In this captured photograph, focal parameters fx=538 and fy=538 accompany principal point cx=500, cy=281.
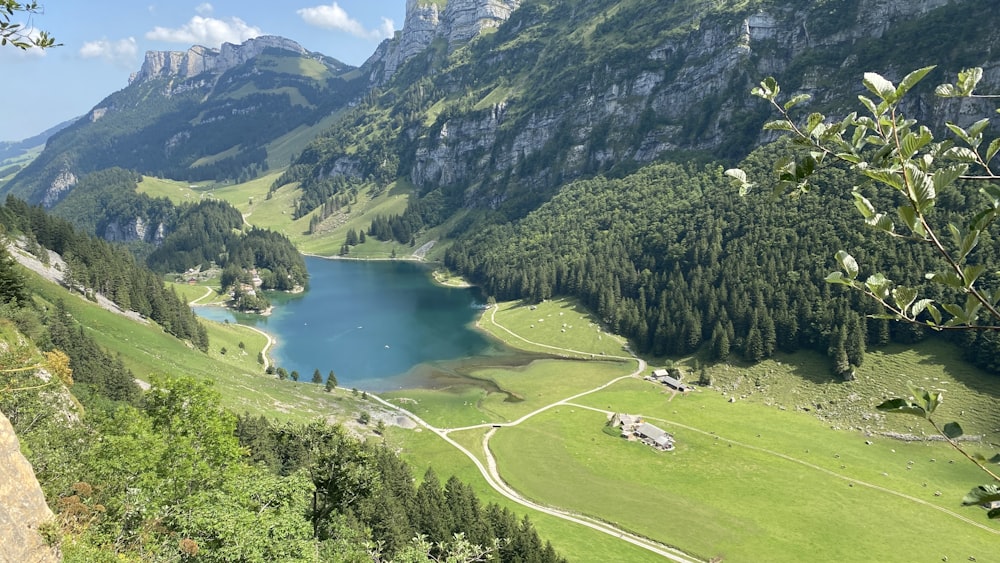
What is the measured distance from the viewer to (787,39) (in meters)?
197

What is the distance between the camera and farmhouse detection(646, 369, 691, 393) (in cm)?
9650

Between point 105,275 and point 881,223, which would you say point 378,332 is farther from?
point 881,223

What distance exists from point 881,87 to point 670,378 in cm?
10133

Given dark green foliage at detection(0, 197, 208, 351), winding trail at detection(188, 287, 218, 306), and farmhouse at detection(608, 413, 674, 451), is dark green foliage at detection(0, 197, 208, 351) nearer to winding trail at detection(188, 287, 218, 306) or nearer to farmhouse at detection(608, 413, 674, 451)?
winding trail at detection(188, 287, 218, 306)

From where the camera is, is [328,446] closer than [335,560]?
No

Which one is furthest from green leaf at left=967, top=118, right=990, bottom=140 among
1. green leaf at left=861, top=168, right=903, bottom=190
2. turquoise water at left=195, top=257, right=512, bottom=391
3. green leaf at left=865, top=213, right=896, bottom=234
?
turquoise water at left=195, top=257, right=512, bottom=391

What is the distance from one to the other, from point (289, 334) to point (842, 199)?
135 metres

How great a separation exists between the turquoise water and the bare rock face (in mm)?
85404

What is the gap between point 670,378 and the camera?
329ft

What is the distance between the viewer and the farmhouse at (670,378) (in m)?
96.5

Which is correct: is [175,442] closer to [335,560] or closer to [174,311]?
[335,560]

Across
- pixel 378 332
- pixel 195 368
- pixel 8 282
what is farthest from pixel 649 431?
pixel 378 332

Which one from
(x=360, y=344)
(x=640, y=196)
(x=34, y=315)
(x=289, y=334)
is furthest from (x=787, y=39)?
(x=34, y=315)

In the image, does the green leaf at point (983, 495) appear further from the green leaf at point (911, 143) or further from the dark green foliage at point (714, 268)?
the dark green foliage at point (714, 268)
